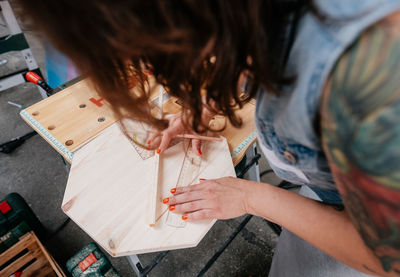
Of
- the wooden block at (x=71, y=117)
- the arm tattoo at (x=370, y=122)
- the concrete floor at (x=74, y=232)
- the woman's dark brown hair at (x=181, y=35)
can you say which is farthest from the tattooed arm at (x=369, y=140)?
the concrete floor at (x=74, y=232)

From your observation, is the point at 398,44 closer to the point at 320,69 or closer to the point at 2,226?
the point at 320,69

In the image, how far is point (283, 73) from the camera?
408mm

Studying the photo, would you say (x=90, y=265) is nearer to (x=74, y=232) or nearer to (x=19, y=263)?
(x=19, y=263)

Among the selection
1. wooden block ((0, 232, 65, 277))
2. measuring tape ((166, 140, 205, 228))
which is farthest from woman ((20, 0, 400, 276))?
wooden block ((0, 232, 65, 277))

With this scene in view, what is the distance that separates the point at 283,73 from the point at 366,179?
0.62ft

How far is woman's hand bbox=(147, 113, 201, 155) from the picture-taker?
0.99 metres

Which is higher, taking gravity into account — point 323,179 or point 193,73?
point 193,73

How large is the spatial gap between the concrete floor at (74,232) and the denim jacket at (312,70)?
1190 mm

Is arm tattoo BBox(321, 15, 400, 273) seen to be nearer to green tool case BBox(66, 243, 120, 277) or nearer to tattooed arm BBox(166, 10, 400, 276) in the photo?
tattooed arm BBox(166, 10, 400, 276)

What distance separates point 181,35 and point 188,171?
0.67 metres

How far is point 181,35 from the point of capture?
1.17ft

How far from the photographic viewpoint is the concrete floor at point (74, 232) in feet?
5.58

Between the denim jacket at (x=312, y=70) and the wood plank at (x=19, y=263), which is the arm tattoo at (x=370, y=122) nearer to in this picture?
the denim jacket at (x=312, y=70)

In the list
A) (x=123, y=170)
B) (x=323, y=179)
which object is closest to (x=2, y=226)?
(x=123, y=170)
